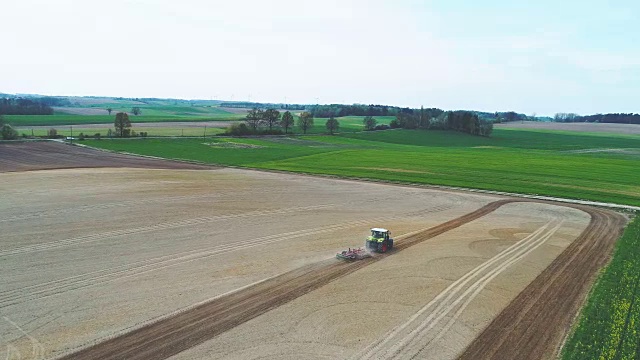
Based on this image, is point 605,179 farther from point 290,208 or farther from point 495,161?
point 290,208

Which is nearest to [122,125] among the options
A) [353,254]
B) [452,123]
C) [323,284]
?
[353,254]

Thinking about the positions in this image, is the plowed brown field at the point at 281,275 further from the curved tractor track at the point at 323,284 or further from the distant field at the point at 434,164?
the distant field at the point at 434,164

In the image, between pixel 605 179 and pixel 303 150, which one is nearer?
pixel 605 179

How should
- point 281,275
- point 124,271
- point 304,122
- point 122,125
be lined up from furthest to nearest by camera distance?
point 304,122, point 122,125, point 281,275, point 124,271

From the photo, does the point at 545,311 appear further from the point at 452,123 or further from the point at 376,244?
the point at 452,123

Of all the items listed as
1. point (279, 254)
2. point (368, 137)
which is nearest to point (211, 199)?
point (279, 254)

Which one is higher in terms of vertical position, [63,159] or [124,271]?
[63,159]

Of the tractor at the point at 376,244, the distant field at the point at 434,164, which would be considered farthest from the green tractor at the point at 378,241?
the distant field at the point at 434,164
